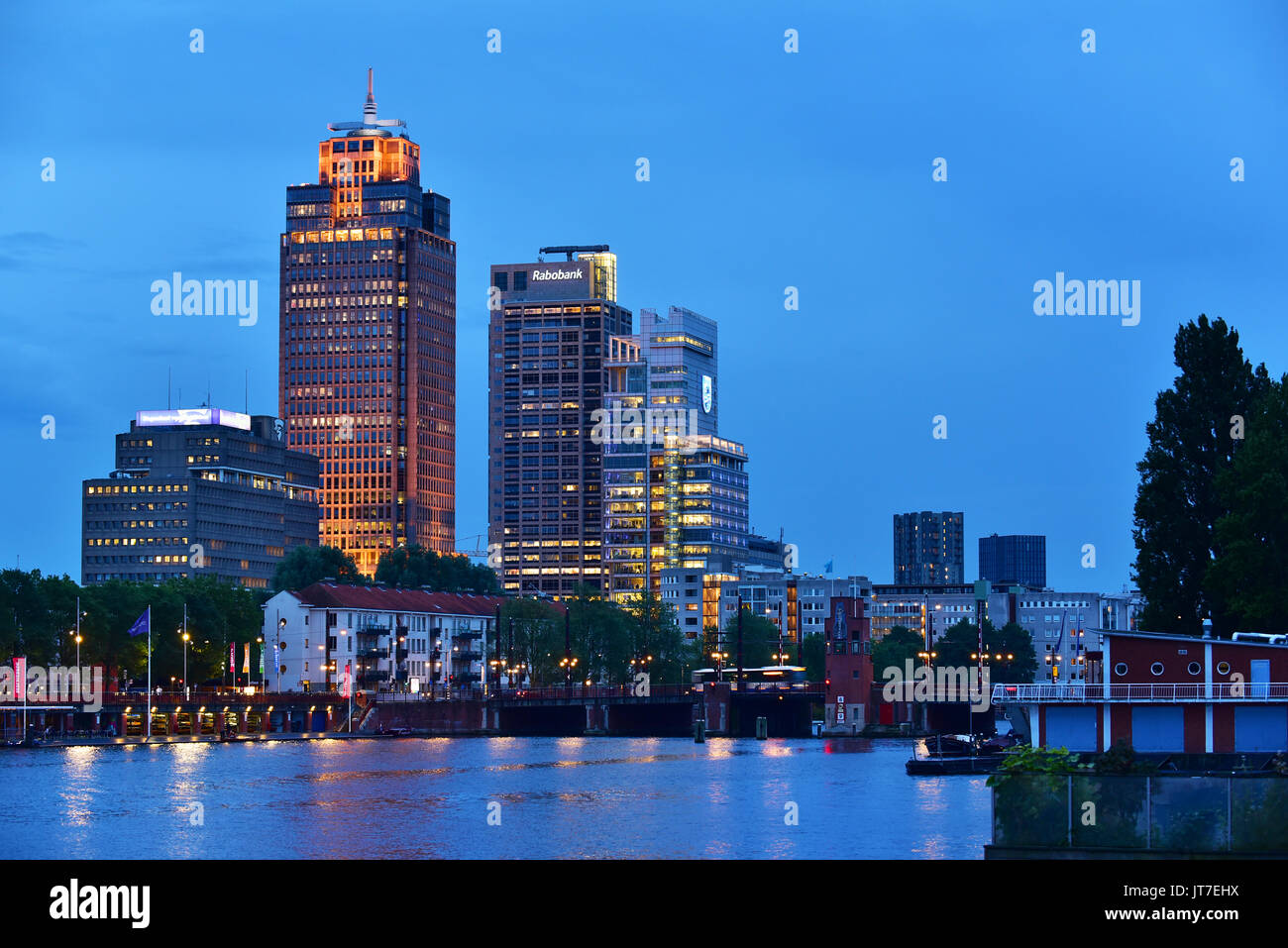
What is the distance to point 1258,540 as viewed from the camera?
109 metres

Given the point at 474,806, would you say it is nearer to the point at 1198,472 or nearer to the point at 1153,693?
the point at 1153,693

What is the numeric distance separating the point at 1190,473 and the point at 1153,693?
63.2 feet

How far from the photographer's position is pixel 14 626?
198 m

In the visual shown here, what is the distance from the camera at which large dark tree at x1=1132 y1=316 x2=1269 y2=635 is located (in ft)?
388

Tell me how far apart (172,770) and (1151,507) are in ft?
242

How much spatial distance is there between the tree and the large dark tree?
622 cm

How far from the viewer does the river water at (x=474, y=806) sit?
85438 mm

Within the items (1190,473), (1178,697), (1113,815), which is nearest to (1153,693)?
(1178,697)

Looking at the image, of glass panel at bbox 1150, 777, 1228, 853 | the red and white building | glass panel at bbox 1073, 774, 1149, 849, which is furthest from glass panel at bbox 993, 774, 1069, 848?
the red and white building

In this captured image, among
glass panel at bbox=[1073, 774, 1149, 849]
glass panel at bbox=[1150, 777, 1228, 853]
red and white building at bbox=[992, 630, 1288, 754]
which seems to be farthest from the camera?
red and white building at bbox=[992, 630, 1288, 754]

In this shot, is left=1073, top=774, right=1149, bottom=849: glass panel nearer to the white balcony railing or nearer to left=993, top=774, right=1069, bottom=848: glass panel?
left=993, top=774, right=1069, bottom=848: glass panel
